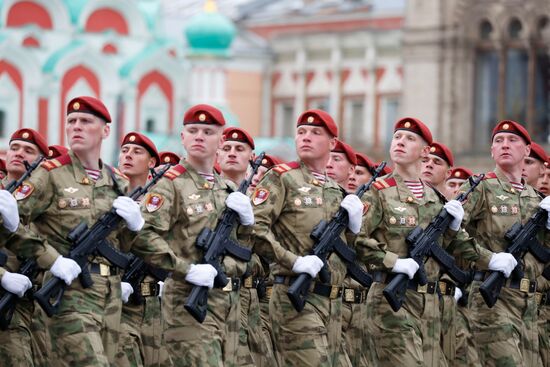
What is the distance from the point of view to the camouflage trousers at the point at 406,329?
11406 mm

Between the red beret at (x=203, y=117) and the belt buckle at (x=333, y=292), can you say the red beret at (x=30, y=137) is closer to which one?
the red beret at (x=203, y=117)

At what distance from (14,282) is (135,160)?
273 cm

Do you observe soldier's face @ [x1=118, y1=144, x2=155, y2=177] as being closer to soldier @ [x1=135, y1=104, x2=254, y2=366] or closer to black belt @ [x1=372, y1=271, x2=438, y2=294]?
soldier @ [x1=135, y1=104, x2=254, y2=366]

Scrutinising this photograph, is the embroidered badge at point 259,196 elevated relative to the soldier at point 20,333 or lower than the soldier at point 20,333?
elevated

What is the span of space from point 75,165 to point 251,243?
1400 mm

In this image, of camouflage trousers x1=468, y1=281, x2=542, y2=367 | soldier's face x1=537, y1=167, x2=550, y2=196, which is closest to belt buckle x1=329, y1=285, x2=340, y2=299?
camouflage trousers x1=468, y1=281, x2=542, y2=367

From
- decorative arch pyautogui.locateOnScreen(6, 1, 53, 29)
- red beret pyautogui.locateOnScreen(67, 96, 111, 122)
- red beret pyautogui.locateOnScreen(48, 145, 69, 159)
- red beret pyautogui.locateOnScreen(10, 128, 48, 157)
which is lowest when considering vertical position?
red beret pyautogui.locateOnScreen(48, 145, 69, 159)

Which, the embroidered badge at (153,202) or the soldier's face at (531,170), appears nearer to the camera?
the embroidered badge at (153,202)

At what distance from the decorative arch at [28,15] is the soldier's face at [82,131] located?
33.2 m

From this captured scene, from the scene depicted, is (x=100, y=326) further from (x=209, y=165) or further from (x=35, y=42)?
(x=35, y=42)

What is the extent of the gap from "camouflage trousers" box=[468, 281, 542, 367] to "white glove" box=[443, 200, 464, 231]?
0.86m

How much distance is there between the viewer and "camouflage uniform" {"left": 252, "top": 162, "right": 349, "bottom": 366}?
1076 centimetres

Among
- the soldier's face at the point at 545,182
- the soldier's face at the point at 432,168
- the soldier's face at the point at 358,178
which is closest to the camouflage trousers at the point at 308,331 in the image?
the soldier's face at the point at 432,168

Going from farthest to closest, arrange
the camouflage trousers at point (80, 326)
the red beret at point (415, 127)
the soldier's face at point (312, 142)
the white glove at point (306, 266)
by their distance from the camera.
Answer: the red beret at point (415, 127), the soldier's face at point (312, 142), the white glove at point (306, 266), the camouflage trousers at point (80, 326)
